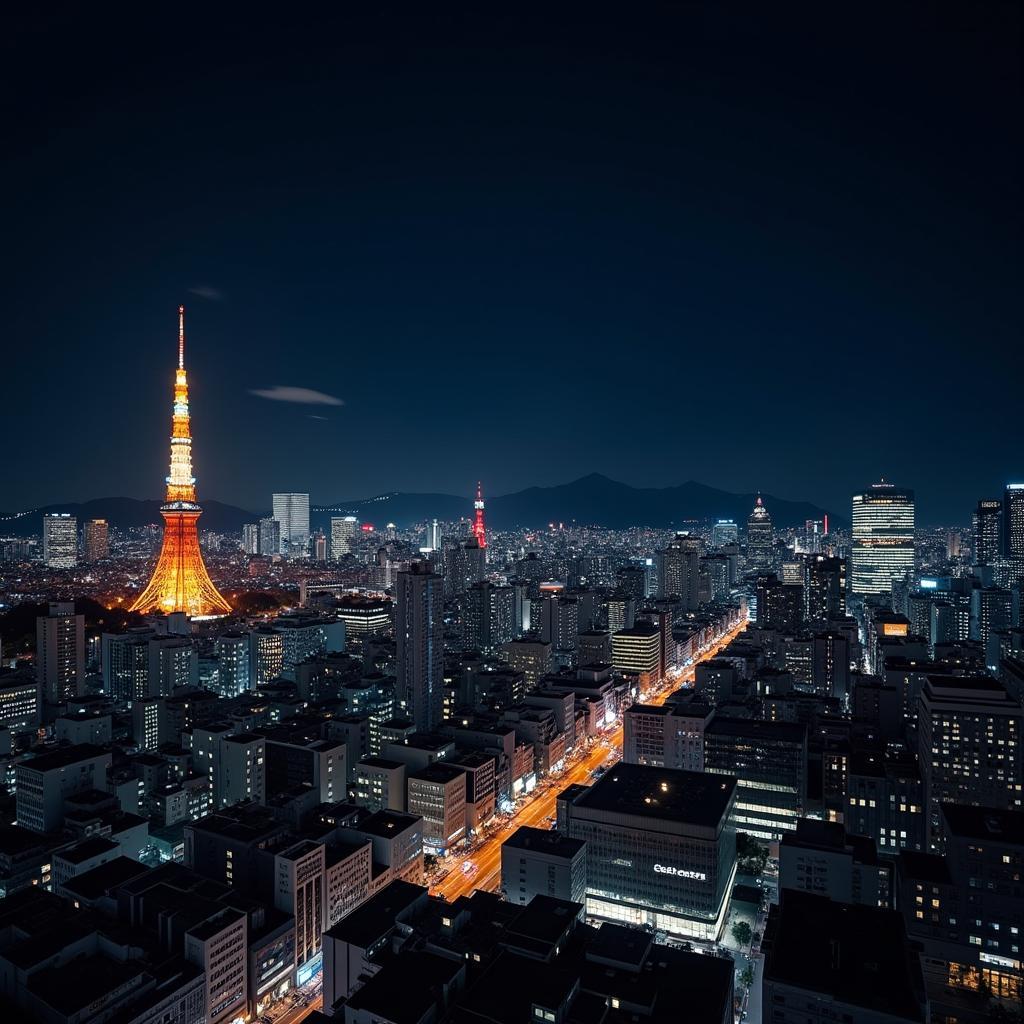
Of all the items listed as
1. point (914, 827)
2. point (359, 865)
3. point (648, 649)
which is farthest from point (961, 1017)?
point (648, 649)

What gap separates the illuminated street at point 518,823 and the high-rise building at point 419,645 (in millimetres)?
5126

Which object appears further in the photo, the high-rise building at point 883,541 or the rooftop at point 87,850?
the high-rise building at point 883,541

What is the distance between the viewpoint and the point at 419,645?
83.9 ft

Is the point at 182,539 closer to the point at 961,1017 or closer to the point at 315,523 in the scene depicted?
the point at 961,1017

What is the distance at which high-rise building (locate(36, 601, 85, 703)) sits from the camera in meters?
28.0

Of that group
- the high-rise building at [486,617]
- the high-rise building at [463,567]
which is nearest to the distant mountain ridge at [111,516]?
the high-rise building at [463,567]

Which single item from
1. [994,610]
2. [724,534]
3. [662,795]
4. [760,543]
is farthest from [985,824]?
[724,534]

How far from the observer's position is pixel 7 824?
17156 mm

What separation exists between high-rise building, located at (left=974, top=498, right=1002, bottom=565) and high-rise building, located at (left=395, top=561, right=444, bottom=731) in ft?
178

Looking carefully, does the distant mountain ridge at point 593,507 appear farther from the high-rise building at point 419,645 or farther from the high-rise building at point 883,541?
the high-rise building at point 419,645

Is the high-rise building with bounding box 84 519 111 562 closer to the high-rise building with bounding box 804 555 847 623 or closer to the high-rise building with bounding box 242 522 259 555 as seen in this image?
the high-rise building with bounding box 242 522 259 555

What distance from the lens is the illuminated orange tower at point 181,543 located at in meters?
36.9

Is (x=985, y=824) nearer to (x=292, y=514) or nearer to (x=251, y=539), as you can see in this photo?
(x=251, y=539)

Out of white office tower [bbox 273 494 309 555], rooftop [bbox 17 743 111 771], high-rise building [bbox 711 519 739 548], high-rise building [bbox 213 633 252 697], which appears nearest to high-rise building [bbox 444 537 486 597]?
high-rise building [bbox 213 633 252 697]
